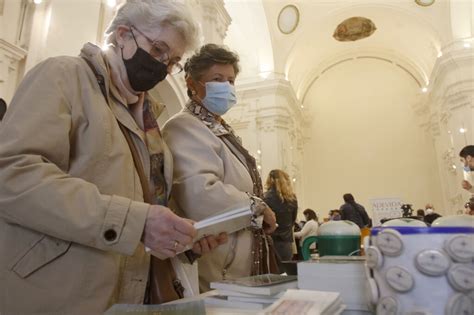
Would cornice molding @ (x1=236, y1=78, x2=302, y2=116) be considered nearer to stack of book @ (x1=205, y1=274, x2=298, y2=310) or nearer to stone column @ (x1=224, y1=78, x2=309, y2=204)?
stone column @ (x1=224, y1=78, x2=309, y2=204)

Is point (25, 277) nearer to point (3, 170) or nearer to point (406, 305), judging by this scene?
point (3, 170)

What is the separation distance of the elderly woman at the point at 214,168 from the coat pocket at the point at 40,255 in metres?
0.66

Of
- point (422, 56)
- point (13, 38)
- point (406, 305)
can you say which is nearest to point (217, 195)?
point (406, 305)

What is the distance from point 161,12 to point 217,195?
0.82m

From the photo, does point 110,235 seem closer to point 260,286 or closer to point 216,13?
point 260,286

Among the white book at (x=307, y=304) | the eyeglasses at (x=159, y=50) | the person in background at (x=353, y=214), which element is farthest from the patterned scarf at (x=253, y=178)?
the person in background at (x=353, y=214)

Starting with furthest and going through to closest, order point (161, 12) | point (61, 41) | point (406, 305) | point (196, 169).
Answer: point (61, 41) < point (196, 169) < point (161, 12) < point (406, 305)

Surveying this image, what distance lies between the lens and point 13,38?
4066 mm

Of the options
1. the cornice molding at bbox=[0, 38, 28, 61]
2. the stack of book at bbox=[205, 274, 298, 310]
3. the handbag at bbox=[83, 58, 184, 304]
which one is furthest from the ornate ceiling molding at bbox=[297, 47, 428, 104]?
the stack of book at bbox=[205, 274, 298, 310]

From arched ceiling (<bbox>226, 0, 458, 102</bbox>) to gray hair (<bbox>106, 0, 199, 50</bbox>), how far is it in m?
12.2

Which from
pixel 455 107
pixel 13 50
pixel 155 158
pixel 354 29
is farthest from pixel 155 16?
pixel 354 29

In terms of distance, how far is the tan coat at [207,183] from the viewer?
1618mm

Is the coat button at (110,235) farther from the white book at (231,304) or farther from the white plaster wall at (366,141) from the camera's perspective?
the white plaster wall at (366,141)

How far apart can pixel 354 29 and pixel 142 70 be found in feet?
52.7
